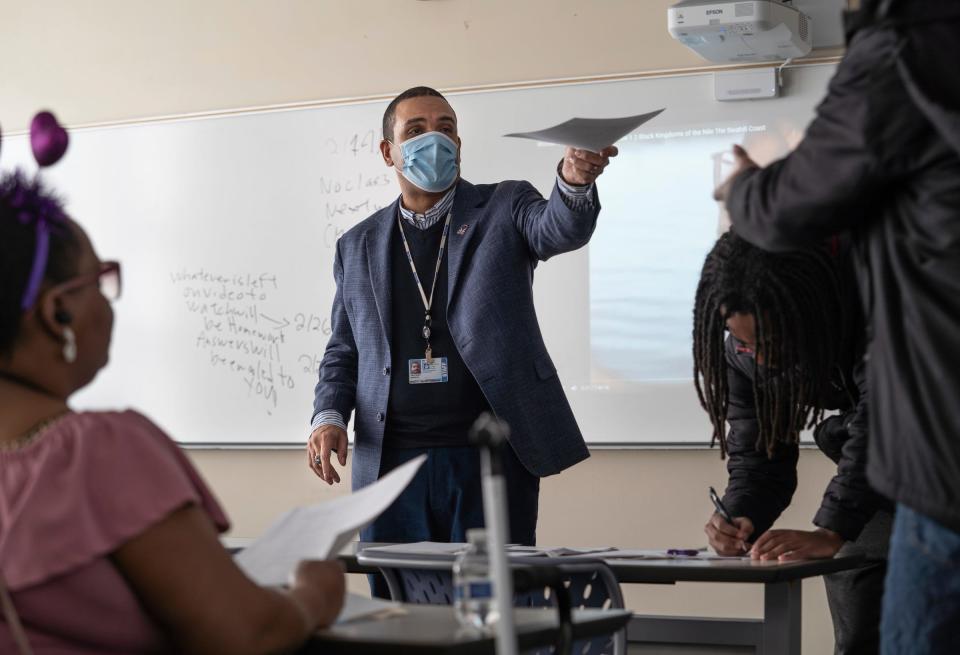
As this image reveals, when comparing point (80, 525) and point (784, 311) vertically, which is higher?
point (784, 311)

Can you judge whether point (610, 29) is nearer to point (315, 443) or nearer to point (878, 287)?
point (315, 443)

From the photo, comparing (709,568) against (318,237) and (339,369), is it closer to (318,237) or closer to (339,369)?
(339,369)

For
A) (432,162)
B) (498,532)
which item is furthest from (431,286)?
(498,532)

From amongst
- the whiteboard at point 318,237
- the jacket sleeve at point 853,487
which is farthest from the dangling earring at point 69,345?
the whiteboard at point 318,237

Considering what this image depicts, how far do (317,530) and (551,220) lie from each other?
4.70 feet

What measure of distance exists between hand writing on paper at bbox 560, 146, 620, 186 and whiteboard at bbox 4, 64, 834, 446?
154 cm

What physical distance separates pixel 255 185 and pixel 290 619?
3531 millimetres

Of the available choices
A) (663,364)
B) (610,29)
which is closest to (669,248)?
(663,364)

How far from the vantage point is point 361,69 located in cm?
444

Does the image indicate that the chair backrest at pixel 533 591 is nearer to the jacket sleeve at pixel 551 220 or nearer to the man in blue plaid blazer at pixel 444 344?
the man in blue plaid blazer at pixel 444 344

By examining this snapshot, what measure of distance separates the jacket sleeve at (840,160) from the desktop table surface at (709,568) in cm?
69

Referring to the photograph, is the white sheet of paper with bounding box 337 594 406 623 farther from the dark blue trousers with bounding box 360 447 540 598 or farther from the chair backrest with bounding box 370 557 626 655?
the dark blue trousers with bounding box 360 447 540 598

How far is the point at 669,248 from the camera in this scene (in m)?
4.02

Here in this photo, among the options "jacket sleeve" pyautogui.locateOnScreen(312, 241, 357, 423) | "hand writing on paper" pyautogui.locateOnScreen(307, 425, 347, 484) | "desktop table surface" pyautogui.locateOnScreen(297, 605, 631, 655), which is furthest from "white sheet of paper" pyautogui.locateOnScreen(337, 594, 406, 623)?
"jacket sleeve" pyautogui.locateOnScreen(312, 241, 357, 423)
